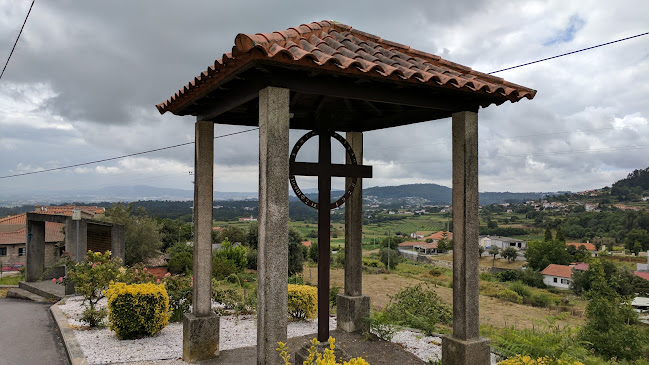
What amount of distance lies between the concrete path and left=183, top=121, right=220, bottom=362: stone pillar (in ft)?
8.17

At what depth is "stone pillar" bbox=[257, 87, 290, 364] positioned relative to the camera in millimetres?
3943

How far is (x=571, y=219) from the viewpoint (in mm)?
78562

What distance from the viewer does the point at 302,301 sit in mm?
8633

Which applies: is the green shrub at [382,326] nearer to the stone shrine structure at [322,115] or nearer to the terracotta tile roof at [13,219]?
the stone shrine structure at [322,115]

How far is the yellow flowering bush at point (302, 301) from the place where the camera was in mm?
8602

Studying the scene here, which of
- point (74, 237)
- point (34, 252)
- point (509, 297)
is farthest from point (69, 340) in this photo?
point (509, 297)

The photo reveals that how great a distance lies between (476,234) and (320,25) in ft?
10.2

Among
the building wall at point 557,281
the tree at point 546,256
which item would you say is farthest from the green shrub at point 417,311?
the tree at point 546,256

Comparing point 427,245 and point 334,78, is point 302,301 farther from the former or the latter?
point 427,245

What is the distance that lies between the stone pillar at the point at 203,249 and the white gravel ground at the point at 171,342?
64 centimetres

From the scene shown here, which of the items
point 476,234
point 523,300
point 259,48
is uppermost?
point 259,48

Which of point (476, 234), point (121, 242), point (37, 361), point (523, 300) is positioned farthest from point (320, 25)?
point (523, 300)

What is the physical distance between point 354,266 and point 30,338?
6.53 meters

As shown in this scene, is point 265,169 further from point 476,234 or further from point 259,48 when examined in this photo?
point 476,234
